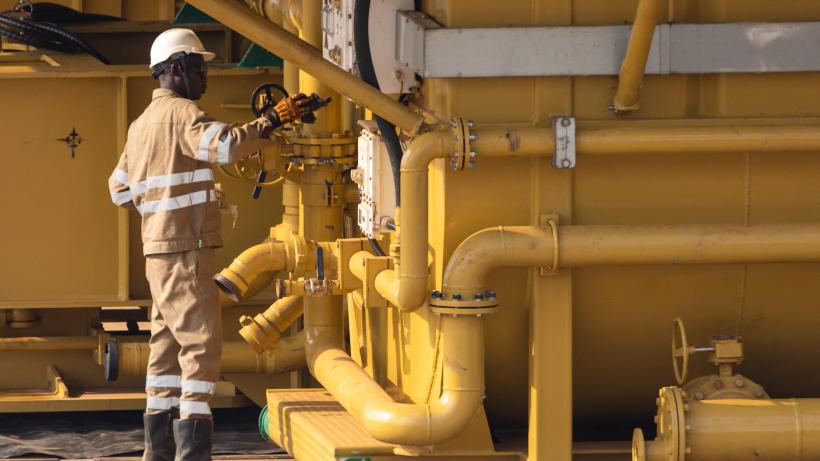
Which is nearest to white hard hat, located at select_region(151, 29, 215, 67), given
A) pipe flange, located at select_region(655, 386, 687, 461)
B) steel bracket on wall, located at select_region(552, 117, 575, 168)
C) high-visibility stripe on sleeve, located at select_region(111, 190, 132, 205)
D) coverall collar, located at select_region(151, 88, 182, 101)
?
coverall collar, located at select_region(151, 88, 182, 101)

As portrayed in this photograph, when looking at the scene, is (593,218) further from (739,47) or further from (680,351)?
(739,47)

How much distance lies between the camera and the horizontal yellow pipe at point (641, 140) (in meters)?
5.66

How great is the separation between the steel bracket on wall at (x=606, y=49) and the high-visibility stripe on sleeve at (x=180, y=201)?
4.69ft

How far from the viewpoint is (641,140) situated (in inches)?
223

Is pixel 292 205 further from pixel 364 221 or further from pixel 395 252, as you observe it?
pixel 395 252

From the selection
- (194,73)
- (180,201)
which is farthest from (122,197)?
(194,73)

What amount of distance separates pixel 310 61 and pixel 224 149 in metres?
0.69

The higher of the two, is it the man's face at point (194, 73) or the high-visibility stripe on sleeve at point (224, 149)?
the man's face at point (194, 73)

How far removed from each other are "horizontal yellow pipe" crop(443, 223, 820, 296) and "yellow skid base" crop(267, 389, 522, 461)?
696mm

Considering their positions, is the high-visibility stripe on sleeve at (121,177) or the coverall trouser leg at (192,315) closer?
the coverall trouser leg at (192,315)

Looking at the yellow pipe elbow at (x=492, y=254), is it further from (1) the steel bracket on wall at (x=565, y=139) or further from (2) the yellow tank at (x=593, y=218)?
(1) the steel bracket on wall at (x=565, y=139)

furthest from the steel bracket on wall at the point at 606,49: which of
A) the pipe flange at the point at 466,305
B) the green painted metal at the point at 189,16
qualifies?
the green painted metal at the point at 189,16

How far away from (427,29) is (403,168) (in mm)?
470

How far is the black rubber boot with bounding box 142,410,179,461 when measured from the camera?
695 cm
